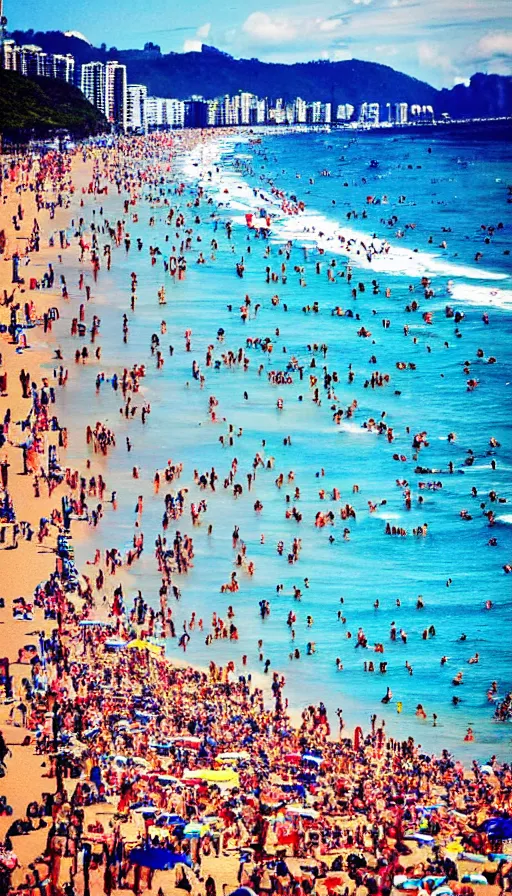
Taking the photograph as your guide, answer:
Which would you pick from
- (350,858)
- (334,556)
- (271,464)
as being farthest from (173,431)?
(350,858)

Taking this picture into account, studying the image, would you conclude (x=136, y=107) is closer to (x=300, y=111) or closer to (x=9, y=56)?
(x=9, y=56)

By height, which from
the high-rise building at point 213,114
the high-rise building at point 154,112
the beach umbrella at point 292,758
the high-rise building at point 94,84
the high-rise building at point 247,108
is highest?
the high-rise building at point 247,108

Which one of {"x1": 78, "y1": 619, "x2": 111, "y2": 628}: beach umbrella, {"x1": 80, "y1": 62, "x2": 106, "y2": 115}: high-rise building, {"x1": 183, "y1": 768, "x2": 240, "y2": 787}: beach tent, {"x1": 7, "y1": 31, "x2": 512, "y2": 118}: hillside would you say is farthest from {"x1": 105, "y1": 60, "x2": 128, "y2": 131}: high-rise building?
{"x1": 183, "y1": 768, "x2": 240, "y2": 787}: beach tent

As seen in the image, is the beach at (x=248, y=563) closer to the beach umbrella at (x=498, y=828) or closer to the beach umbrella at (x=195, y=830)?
the beach umbrella at (x=195, y=830)

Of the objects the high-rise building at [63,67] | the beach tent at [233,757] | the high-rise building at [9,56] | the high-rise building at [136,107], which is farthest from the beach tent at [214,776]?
the high-rise building at [136,107]

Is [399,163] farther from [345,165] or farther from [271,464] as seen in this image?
[271,464]

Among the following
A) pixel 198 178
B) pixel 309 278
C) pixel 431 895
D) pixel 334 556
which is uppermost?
pixel 198 178
